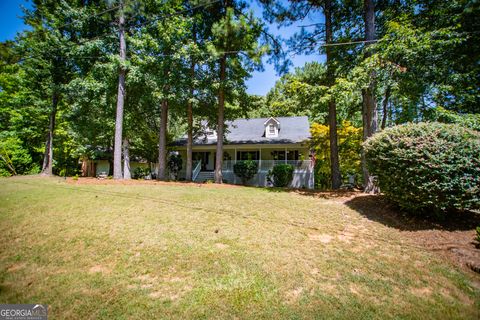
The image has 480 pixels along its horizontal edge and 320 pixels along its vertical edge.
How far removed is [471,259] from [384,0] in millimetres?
12872

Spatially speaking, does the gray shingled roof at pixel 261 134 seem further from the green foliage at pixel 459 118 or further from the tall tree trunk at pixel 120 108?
the green foliage at pixel 459 118

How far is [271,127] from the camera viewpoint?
18.7 m

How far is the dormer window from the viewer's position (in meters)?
18.5

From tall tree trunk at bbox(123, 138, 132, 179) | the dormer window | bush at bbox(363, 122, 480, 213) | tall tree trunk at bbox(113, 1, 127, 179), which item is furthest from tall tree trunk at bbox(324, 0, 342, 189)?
tall tree trunk at bbox(123, 138, 132, 179)

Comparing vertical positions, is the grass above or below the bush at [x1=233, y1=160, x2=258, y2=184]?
below

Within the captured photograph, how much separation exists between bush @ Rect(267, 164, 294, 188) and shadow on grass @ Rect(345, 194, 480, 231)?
8.66 meters

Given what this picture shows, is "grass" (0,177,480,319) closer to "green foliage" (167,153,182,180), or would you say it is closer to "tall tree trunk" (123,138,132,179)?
"tall tree trunk" (123,138,132,179)

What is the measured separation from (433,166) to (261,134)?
585 inches

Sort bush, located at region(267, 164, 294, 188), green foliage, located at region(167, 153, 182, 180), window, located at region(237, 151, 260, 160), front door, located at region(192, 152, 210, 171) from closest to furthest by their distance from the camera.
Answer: bush, located at region(267, 164, 294, 188) → green foliage, located at region(167, 153, 182, 180) → window, located at region(237, 151, 260, 160) → front door, located at region(192, 152, 210, 171)

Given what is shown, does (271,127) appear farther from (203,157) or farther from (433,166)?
(433,166)

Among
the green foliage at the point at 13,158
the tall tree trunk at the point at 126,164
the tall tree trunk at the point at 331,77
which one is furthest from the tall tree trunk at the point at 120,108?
the tall tree trunk at the point at 331,77

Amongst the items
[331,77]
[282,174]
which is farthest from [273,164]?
[331,77]

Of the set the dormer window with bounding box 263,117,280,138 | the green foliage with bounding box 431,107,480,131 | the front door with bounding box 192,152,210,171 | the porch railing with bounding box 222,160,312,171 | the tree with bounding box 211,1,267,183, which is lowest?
the porch railing with bounding box 222,160,312,171

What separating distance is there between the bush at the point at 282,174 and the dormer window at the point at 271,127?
3.82 meters
